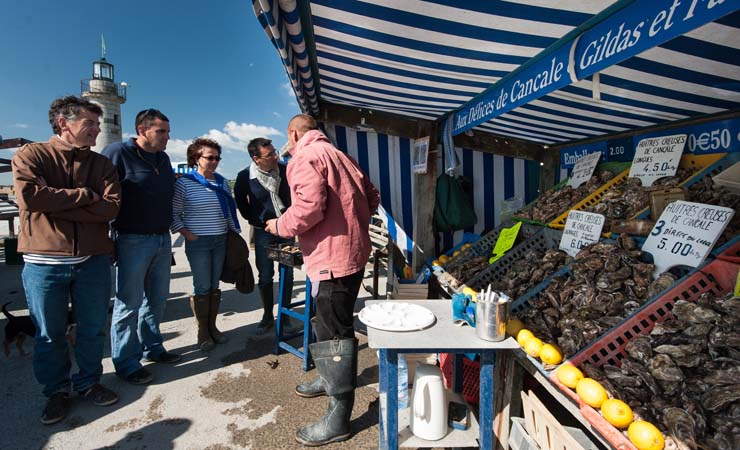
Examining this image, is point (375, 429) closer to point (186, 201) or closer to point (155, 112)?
point (186, 201)

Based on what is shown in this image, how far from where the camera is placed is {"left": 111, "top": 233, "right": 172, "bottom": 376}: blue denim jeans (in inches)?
120

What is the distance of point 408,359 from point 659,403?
191cm

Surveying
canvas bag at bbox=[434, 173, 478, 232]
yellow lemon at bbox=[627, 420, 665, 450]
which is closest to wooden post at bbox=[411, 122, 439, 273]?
canvas bag at bbox=[434, 173, 478, 232]

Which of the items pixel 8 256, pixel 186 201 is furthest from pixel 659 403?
pixel 8 256

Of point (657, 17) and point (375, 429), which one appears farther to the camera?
point (375, 429)

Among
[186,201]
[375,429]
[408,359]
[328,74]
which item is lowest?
[375,429]

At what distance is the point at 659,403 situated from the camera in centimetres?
142

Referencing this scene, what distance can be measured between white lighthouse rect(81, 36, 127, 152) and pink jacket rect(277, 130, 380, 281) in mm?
A: 43288

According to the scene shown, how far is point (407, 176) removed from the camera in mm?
5172

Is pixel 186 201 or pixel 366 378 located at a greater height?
pixel 186 201

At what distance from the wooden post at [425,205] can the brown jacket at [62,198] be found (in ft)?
10.9

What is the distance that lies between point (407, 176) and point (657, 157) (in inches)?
112

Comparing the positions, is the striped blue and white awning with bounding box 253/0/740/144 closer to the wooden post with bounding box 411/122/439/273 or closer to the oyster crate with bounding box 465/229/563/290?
the wooden post with bounding box 411/122/439/273

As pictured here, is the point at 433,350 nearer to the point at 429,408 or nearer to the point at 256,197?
the point at 429,408
